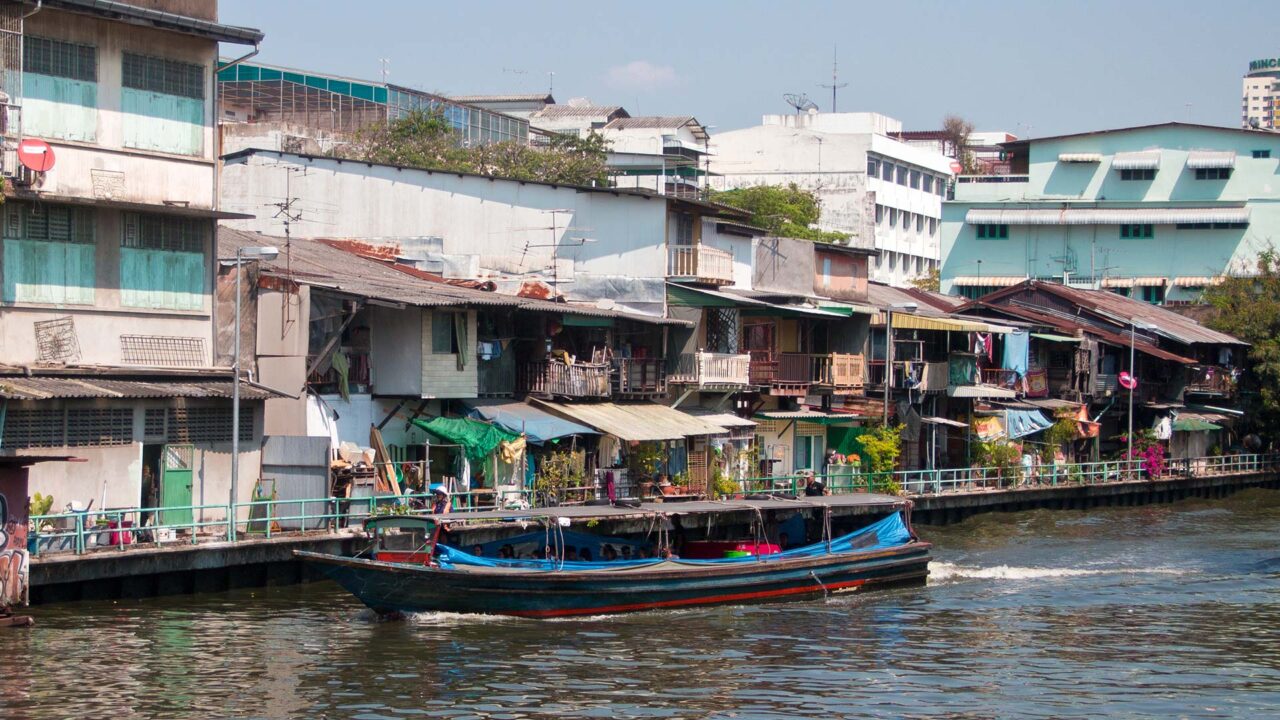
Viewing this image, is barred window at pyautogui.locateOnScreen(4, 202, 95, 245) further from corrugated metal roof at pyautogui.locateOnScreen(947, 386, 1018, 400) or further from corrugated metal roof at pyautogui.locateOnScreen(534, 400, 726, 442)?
corrugated metal roof at pyautogui.locateOnScreen(947, 386, 1018, 400)

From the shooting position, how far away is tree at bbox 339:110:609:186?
6731 centimetres

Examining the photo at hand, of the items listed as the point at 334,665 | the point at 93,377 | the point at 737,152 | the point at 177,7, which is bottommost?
the point at 334,665

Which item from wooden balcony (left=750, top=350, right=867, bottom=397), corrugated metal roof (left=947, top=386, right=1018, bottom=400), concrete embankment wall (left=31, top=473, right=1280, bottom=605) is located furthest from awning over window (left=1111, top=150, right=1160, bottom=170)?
concrete embankment wall (left=31, top=473, right=1280, bottom=605)

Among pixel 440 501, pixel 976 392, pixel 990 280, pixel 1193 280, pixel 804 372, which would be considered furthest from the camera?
pixel 990 280

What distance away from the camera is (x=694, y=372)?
153 feet

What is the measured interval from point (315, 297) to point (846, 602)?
12424 millimetres

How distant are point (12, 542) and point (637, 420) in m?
19.7

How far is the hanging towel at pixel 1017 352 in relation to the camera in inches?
2343

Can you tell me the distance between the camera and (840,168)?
91.1 metres

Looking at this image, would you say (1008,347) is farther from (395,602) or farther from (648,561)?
(395,602)

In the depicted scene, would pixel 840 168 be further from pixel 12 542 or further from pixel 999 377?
pixel 12 542

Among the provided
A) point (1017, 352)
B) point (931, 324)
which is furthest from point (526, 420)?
point (1017, 352)

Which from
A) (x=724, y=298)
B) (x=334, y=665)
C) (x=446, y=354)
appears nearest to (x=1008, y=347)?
(x=724, y=298)

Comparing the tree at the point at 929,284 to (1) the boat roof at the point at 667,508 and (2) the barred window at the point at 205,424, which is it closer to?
(1) the boat roof at the point at 667,508
